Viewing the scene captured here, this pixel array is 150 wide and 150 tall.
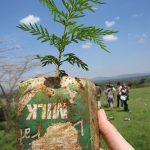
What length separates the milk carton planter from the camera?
69.3 inches

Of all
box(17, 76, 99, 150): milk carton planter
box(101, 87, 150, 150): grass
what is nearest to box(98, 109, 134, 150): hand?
box(17, 76, 99, 150): milk carton planter

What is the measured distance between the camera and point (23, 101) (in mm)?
1830

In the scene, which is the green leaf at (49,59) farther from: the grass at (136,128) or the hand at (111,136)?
the grass at (136,128)

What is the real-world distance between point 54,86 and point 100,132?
1.18 ft

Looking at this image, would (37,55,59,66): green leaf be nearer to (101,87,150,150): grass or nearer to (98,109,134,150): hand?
(98,109,134,150): hand

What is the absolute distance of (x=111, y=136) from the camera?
71.4 inches

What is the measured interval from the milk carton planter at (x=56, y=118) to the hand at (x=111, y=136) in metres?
0.07

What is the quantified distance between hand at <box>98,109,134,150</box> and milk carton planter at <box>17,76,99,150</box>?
→ 7 cm

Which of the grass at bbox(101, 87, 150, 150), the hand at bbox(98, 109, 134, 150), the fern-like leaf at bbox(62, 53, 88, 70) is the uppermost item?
the fern-like leaf at bbox(62, 53, 88, 70)

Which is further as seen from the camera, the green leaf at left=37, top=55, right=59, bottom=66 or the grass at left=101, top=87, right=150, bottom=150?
the grass at left=101, top=87, right=150, bottom=150

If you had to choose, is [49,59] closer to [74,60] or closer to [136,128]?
[74,60]

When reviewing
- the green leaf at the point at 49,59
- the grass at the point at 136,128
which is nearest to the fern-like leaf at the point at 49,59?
the green leaf at the point at 49,59

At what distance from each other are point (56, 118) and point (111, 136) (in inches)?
11.8

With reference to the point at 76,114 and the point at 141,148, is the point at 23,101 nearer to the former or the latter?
the point at 76,114
